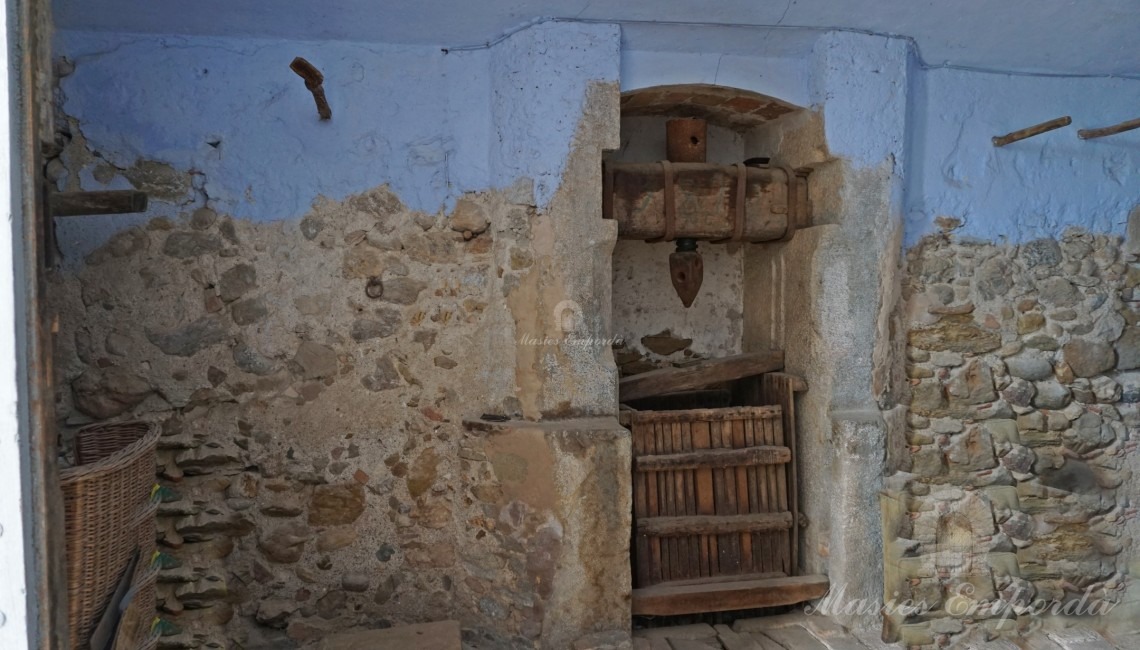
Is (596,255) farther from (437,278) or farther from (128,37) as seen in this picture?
(128,37)

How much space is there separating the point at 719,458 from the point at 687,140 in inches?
59.7

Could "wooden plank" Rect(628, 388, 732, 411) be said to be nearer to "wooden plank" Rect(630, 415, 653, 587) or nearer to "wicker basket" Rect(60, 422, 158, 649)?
"wooden plank" Rect(630, 415, 653, 587)

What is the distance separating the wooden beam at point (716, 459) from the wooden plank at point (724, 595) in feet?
1.75

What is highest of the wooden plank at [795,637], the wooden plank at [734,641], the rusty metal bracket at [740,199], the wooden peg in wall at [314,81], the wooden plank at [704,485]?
the wooden peg in wall at [314,81]

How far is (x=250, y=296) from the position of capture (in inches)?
127

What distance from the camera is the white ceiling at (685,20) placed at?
307cm

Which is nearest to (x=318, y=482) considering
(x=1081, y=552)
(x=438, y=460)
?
(x=438, y=460)

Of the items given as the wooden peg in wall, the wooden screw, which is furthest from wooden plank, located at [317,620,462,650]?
the wooden screw

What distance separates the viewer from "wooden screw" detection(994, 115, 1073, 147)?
3.33 m

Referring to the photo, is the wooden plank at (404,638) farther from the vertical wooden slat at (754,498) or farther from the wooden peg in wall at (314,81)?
the wooden peg in wall at (314,81)

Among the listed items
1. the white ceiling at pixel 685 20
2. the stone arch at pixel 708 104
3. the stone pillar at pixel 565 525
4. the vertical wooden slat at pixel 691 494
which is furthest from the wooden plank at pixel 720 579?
the white ceiling at pixel 685 20

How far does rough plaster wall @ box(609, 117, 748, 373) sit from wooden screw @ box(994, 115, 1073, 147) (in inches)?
47.1

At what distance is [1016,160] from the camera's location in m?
3.65

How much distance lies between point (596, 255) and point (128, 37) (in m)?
2.09
